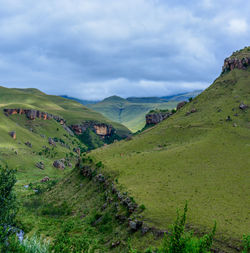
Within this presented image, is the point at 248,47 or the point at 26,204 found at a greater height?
the point at 248,47

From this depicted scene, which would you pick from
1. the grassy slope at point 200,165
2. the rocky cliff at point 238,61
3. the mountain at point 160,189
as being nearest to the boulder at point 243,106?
the mountain at point 160,189

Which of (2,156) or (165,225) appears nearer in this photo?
(165,225)

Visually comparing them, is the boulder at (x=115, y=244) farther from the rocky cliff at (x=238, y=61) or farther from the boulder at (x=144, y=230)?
the rocky cliff at (x=238, y=61)

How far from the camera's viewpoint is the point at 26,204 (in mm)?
106500

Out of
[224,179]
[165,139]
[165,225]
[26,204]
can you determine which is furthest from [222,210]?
[26,204]

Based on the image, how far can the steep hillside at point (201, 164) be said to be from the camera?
163ft

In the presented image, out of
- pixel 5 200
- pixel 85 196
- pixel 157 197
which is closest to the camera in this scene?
pixel 5 200

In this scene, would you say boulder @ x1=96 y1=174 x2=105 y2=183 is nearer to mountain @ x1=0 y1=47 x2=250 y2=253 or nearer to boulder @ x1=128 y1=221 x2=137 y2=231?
mountain @ x1=0 y1=47 x2=250 y2=253

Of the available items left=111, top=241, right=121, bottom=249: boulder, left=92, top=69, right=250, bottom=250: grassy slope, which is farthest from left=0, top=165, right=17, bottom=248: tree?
left=92, top=69, right=250, bottom=250: grassy slope

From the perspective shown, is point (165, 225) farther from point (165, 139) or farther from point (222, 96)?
point (222, 96)

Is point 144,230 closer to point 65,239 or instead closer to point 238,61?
point 65,239

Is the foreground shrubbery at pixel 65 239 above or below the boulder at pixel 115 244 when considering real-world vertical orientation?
above

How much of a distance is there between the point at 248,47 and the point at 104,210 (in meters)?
155

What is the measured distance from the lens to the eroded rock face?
6160 inches
